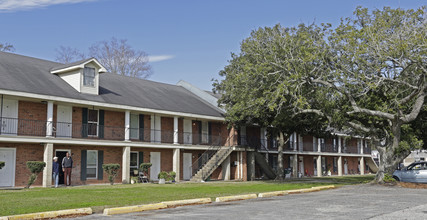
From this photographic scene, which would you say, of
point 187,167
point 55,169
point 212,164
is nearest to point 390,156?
point 212,164

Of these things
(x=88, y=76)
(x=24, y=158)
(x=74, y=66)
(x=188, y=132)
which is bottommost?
(x=24, y=158)

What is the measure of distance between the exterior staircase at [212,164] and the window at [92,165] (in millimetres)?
7057

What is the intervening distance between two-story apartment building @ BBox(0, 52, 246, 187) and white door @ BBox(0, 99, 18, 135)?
0.16ft

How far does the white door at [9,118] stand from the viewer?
2345cm

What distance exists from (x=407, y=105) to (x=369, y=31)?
662 cm

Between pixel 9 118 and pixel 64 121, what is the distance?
366 cm

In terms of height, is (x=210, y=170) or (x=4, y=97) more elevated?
(x=4, y=97)

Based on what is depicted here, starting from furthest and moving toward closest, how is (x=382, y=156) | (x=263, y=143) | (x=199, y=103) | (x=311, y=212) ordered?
(x=263, y=143) < (x=199, y=103) < (x=382, y=156) < (x=311, y=212)

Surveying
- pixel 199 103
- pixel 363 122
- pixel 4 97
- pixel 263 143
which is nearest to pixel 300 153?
pixel 263 143

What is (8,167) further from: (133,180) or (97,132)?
(133,180)

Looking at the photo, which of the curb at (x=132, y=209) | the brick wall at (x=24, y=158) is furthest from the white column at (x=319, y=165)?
the curb at (x=132, y=209)

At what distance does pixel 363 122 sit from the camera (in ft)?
93.9

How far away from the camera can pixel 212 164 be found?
32.2m

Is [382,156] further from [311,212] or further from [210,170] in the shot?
[311,212]
